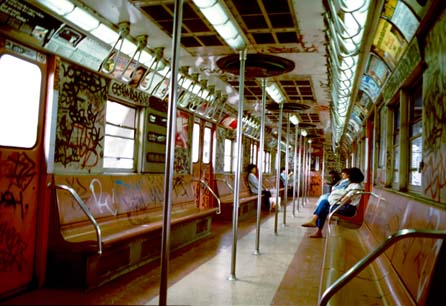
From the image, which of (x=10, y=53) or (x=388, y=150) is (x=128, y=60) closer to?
(x=10, y=53)

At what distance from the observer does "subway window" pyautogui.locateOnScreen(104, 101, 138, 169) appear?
5.32 meters

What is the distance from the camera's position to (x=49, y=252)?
12.9ft

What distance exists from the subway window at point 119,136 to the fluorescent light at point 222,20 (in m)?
1.95

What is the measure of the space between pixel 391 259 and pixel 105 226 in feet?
10.3

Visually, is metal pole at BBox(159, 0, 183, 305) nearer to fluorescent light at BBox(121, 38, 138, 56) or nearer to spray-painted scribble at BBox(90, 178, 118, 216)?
spray-painted scribble at BBox(90, 178, 118, 216)

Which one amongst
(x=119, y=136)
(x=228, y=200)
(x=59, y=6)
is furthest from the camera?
(x=228, y=200)

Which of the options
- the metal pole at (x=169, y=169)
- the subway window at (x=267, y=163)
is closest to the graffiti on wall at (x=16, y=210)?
the metal pole at (x=169, y=169)

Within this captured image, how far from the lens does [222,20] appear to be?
4027mm

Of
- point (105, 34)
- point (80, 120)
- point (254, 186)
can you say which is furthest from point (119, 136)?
point (254, 186)

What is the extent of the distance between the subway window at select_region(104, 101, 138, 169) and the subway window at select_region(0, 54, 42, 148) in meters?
1.37

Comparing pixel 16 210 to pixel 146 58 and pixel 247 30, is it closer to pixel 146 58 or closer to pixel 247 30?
pixel 146 58

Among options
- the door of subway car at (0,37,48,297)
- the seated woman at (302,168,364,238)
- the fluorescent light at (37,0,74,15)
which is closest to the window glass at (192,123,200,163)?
the seated woman at (302,168,364,238)

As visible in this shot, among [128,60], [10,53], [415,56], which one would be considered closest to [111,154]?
[128,60]

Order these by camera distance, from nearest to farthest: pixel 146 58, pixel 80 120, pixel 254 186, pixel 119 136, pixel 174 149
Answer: pixel 174 149, pixel 80 120, pixel 119 136, pixel 146 58, pixel 254 186
